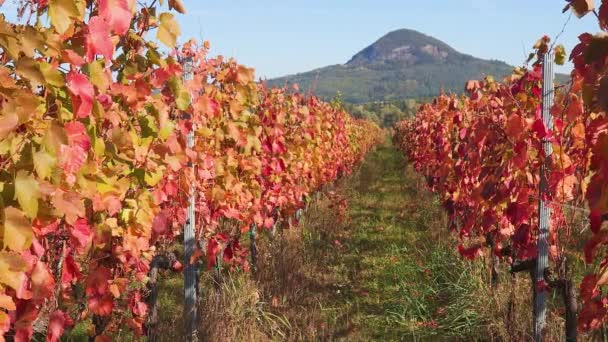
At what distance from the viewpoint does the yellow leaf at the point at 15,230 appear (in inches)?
52.2

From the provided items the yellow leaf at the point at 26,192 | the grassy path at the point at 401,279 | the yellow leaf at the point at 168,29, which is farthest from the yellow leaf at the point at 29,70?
the grassy path at the point at 401,279

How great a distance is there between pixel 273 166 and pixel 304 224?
3462 mm

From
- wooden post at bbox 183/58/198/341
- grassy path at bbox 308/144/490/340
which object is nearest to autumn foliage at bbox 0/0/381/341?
wooden post at bbox 183/58/198/341

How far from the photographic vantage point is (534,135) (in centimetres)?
337

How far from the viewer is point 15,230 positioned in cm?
133

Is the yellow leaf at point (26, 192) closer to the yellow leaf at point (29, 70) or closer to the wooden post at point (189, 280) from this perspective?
the yellow leaf at point (29, 70)

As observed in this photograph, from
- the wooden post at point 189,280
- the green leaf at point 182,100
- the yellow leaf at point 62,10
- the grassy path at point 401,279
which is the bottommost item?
the grassy path at point 401,279

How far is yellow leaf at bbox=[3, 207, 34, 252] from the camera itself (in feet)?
4.35

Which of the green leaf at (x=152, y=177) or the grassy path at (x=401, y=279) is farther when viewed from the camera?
the grassy path at (x=401, y=279)

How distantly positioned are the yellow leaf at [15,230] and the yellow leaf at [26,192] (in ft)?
0.16

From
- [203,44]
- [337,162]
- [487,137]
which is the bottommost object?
[337,162]

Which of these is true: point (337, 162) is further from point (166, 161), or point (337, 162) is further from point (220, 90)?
point (166, 161)

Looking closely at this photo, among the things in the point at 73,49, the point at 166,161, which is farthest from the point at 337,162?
the point at 73,49

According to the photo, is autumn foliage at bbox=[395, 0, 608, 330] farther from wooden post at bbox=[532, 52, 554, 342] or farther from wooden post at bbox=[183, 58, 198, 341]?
wooden post at bbox=[183, 58, 198, 341]
